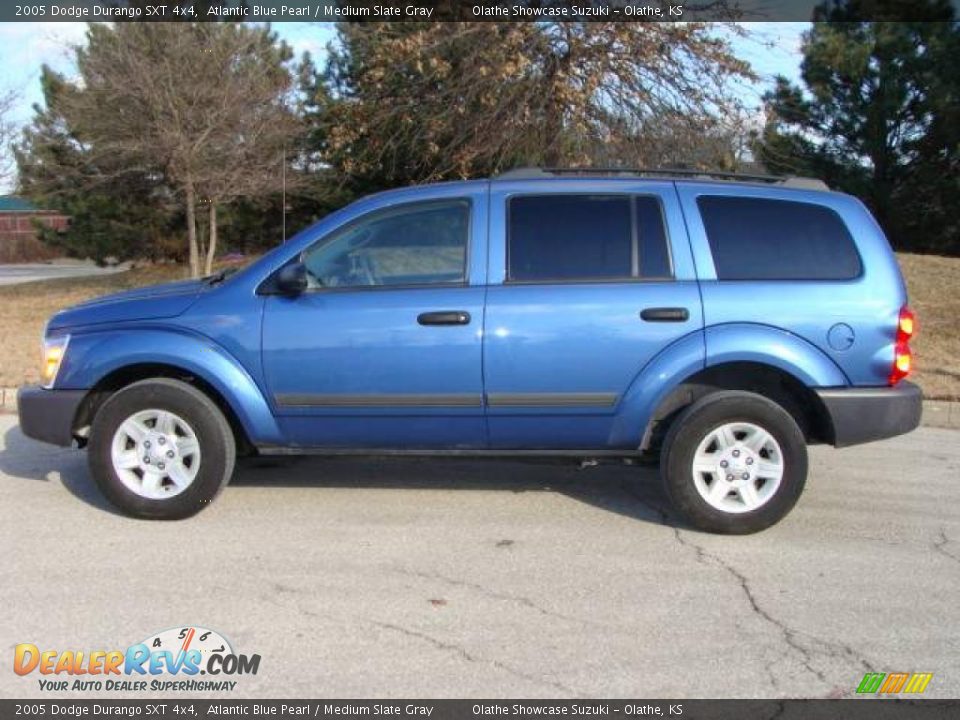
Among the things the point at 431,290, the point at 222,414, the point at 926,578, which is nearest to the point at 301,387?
the point at 222,414

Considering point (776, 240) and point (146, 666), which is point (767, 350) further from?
point (146, 666)

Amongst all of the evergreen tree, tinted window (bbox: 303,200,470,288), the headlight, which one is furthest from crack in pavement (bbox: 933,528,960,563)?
the evergreen tree

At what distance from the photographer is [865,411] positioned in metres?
5.04

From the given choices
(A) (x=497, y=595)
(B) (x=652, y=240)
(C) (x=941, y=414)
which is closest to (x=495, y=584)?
(A) (x=497, y=595)

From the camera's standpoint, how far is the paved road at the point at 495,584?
142 inches

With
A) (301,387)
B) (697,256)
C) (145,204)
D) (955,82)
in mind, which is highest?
(955,82)

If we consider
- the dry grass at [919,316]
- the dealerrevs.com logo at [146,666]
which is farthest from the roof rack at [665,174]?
the dry grass at [919,316]

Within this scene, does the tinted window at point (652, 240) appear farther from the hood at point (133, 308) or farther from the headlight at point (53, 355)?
the headlight at point (53, 355)

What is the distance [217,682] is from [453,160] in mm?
10557

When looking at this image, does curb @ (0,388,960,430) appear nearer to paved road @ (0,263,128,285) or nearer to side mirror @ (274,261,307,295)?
side mirror @ (274,261,307,295)

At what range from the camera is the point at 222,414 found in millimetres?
5324

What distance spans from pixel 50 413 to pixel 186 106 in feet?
32.7

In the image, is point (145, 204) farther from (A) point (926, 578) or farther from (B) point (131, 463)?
(A) point (926, 578)

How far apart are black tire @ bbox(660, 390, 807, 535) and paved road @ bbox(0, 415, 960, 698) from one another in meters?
0.12
